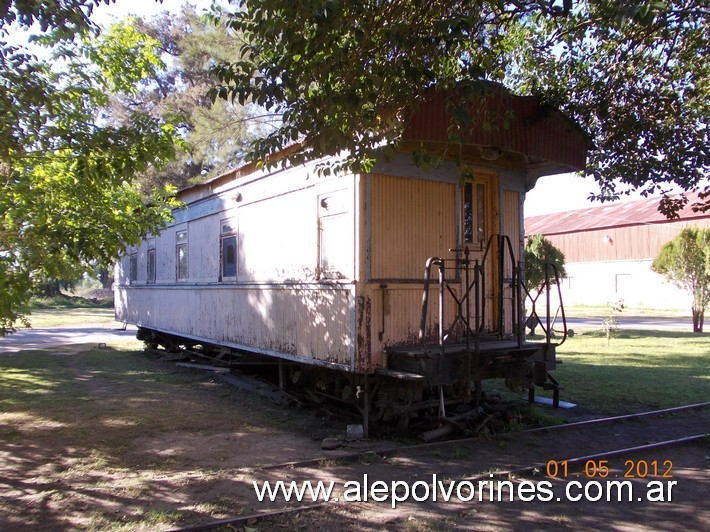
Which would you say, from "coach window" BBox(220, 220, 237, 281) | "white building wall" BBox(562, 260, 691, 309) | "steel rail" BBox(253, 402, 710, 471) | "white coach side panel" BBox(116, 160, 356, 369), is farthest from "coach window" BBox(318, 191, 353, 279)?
"white building wall" BBox(562, 260, 691, 309)

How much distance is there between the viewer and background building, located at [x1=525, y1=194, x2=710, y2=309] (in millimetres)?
35031

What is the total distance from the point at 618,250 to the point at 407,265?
118 feet

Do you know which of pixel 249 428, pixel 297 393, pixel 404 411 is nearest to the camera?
pixel 404 411

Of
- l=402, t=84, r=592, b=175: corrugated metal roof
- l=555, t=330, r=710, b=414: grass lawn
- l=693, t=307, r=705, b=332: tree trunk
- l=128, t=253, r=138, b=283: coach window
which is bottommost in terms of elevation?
l=555, t=330, r=710, b=414: grass lawn

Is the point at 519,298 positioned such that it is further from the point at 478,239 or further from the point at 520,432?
the point at 520,432

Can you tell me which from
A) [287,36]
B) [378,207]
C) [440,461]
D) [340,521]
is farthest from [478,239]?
[340,521]

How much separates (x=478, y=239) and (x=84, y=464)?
5.05m

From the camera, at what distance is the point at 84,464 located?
5.68m

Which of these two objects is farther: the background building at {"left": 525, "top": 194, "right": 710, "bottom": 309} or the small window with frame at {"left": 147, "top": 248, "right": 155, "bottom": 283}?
the background building at {"left": 525, "top": 194, "right": 710, "bottom": 309}

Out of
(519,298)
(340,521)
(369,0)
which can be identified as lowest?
(340,521)

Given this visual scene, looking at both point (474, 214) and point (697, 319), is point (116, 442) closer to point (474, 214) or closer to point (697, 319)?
point (474, 214)

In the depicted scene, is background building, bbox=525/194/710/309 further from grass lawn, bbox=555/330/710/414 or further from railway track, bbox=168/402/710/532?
railway track, bbox=168/402/710/532

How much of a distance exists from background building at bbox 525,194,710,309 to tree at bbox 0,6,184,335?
3259cm

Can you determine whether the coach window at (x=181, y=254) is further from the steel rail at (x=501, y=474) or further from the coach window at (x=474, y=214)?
the steel rail at (x=501, y=474)
